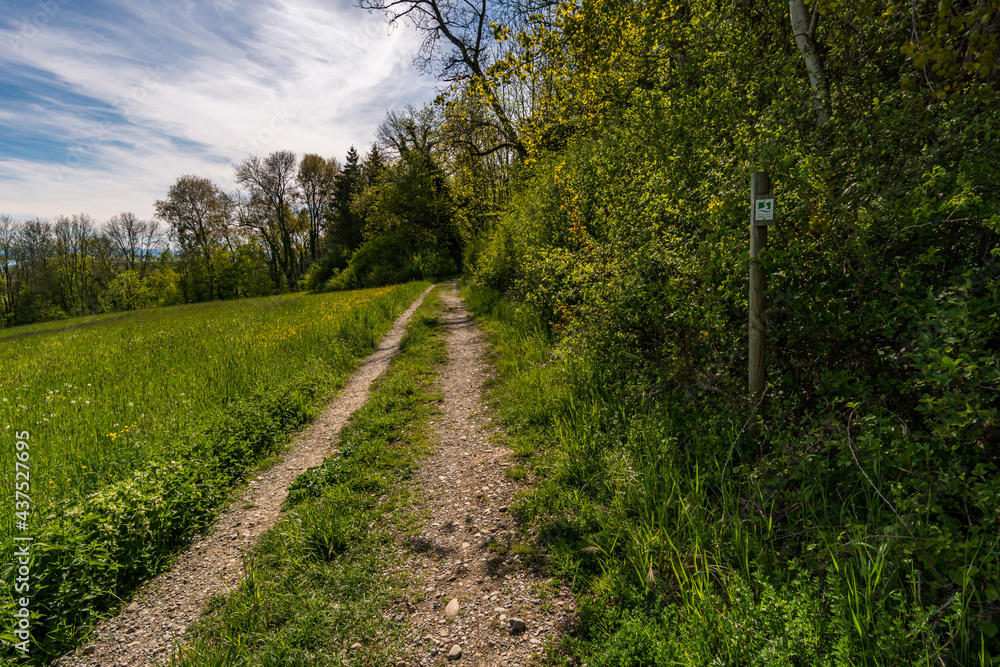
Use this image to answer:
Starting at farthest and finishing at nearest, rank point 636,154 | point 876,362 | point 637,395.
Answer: point 636,154, point 637,395, point 876,362

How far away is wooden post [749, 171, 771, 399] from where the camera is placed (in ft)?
10.1

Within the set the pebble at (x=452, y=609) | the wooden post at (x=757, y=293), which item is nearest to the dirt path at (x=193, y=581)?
the pebble at (x=452, y=609)

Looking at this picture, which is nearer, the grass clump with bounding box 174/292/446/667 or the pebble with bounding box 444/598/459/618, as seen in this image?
the grass clump with bounding box 174/292/446/667

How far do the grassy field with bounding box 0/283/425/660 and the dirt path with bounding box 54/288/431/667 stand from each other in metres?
0.19

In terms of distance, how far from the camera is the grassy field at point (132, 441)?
3.27 m

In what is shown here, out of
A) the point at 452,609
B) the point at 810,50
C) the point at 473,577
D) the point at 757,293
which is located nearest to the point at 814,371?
the point at 757,293

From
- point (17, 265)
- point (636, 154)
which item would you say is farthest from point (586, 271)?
point (17, 265)

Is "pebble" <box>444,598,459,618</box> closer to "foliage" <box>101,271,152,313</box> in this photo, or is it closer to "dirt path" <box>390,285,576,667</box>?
"dirt path" <box>390,285,576,667</box>

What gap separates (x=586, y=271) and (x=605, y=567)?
3.79 metres

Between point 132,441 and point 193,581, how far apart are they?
2.54m

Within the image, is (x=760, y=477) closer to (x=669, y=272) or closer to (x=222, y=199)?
(x=669, y=272)

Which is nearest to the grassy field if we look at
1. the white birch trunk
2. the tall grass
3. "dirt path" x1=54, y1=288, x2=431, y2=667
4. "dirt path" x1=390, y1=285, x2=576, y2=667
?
"dirt path" x1=54, y1=288, x2=431, y2=667

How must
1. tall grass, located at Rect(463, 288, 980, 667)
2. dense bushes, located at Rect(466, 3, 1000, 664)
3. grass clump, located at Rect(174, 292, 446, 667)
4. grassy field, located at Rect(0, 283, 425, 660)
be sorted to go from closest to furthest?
1. tall grass, located at Rect(463, 288, 980, 667)
2. dense bushes, located at Rect(466, 3, 1000, 664)
3. grass clump, located at Rect(174, 292, 446, 667)
4. grassy field, located at Rect(0, 283, 425, 660)

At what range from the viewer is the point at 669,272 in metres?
4.24
